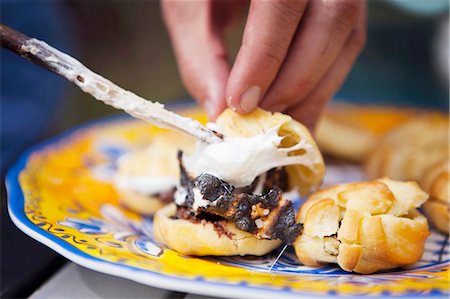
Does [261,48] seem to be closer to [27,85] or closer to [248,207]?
[248,207]

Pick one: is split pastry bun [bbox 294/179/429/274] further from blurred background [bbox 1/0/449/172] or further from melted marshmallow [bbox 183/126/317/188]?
blurred background [bbox 1/0/449/172]

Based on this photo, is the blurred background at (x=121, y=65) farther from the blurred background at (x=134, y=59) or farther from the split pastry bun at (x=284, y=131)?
the split pastry bun at (x=284, y=131)

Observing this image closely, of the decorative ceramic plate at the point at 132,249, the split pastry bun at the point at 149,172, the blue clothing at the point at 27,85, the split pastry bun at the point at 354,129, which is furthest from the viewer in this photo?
the blue clothing at the point at 27,85

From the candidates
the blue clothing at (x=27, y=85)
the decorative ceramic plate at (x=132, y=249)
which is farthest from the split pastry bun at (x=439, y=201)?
the blue clothing at (x=27, y=85)

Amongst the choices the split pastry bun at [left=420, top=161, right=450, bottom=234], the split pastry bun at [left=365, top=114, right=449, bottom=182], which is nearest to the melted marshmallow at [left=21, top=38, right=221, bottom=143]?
the split pastry bun at [left=420, top=161, right=450, bottom=234]

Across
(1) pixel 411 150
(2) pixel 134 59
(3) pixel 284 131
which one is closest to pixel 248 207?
(3) pixel 284 131
